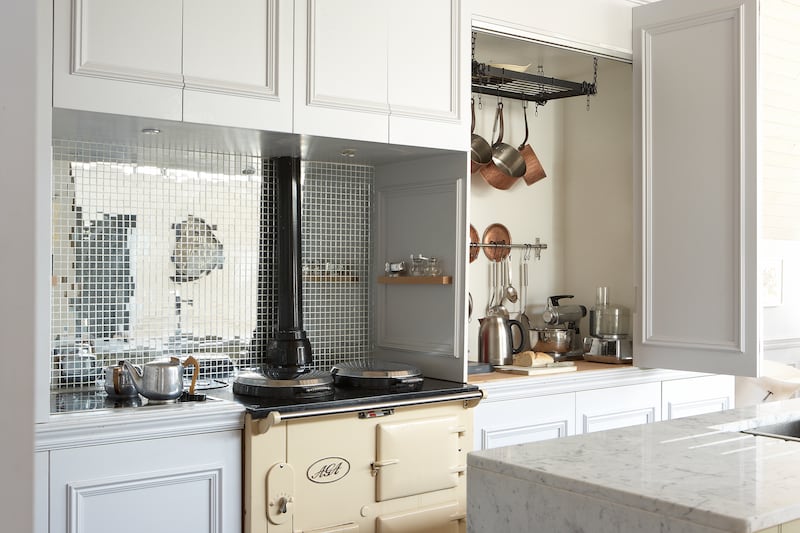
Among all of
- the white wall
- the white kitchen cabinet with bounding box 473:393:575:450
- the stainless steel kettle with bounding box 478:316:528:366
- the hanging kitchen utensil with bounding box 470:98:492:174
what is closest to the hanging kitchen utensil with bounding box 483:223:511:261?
the hanging kitchen utensil with bounding box 470:98:492:174

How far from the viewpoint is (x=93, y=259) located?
9.02ft

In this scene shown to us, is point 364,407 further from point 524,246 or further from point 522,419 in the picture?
point 524,246

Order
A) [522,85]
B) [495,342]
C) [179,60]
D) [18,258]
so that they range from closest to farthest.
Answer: [18,258], [179,60], [495,342], [522,85]

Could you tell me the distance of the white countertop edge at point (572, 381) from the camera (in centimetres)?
308

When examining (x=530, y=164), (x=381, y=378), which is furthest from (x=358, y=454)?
(x=530, y=164)

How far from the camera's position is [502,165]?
3850 millimetres

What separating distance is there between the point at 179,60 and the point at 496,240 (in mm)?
1912

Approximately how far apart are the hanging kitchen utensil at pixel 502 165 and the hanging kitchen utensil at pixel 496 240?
199 millimetres

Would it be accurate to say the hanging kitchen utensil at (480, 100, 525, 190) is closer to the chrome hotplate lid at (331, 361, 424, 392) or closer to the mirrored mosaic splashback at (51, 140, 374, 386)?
the mirrored mosaic splashback at (51, 140, 374, 386)

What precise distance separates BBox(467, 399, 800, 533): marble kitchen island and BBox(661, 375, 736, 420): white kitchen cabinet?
165 cm

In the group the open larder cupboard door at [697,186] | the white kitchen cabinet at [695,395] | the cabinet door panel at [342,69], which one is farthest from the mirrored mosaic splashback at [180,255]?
the white kitchen cabinet at [695,395]

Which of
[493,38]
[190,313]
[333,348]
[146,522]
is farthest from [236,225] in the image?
[493,38]

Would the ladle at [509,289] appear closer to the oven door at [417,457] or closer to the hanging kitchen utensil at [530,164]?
the hanging kitchen utensil at [530,164]

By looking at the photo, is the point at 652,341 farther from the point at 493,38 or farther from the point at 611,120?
the point at 493,38
